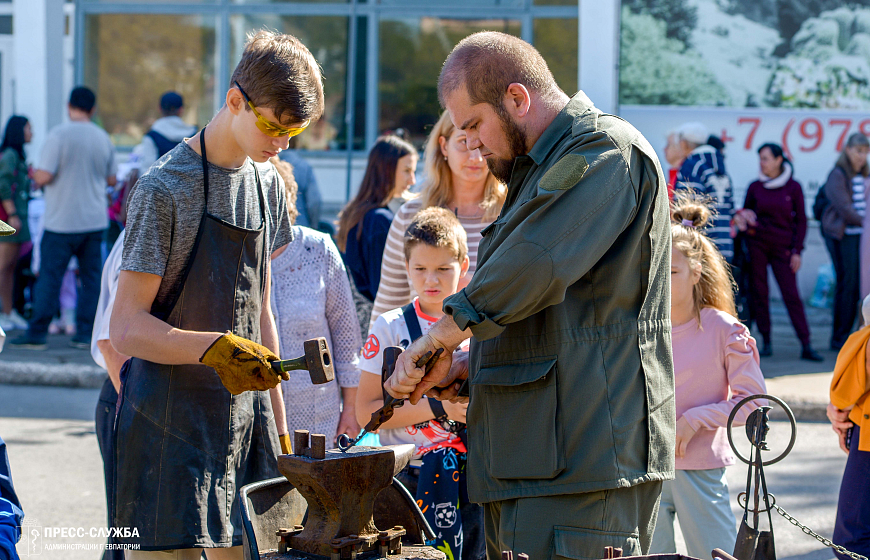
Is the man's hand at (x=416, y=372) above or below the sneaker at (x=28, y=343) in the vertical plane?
above

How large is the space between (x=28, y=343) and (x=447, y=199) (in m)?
5.89

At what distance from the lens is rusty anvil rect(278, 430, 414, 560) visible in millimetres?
2166

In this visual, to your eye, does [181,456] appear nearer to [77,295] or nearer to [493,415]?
[493,415]

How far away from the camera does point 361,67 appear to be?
12.5 m

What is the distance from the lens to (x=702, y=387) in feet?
11.5

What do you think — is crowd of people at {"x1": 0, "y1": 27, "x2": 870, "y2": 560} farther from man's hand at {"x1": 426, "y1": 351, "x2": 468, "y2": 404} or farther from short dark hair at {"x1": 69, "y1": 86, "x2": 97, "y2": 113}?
short dark hair at {"x1": 69, "y1": 86, "x2": 97, "y2": 113}

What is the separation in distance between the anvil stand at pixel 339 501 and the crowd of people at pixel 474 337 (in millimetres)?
215

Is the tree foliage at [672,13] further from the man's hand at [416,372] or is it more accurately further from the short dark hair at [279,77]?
the man's hand at [416,372]

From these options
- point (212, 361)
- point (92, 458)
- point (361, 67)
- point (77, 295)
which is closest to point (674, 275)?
point (212, 361)

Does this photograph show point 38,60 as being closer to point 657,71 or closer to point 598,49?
point 598,49

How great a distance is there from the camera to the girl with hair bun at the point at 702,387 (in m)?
3.41

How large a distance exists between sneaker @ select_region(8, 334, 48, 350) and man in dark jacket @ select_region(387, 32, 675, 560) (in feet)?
23.8

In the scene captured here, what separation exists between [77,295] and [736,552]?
317 inches

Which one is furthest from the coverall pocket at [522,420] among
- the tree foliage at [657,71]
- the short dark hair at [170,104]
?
the tree foliage at [657,71]
